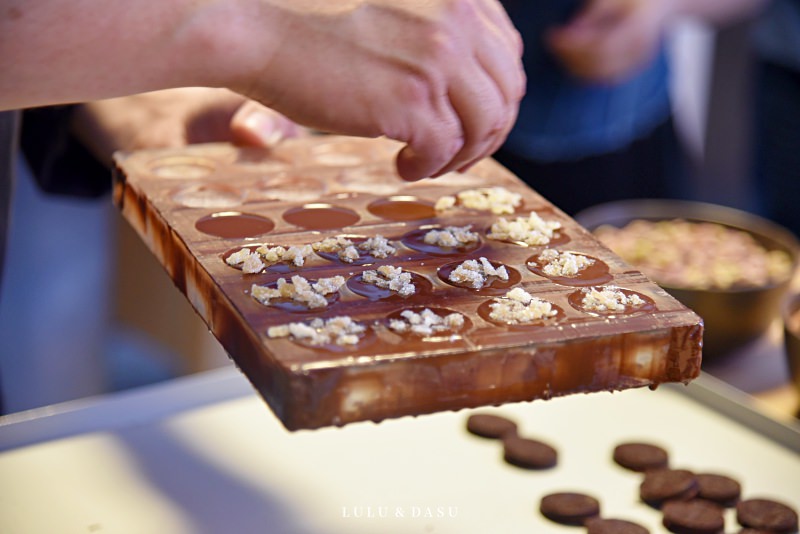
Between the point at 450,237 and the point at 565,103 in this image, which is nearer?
the point at 450,237

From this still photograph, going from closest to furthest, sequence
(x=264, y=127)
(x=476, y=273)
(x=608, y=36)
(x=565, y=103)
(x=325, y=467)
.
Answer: (x=476, y=273) < (x=325, y=467) < (x=264, y=127) < (x=608, y=36) < (x=565, y=103)

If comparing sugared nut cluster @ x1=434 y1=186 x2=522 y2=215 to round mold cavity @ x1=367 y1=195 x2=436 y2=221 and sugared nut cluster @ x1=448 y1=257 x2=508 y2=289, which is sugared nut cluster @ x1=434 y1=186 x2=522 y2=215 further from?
sugared nut cluster @ x1=448 y1=257 x2=508 y2=289

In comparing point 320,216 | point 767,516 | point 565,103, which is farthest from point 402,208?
point 565,103

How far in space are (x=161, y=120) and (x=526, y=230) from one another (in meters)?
0.63

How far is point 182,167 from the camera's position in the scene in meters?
1.13

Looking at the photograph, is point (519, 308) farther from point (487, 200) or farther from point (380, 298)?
point (487, 200)

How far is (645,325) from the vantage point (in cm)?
81

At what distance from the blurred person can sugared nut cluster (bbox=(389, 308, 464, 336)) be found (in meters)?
1.41

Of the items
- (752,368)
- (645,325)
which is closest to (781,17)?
(752,368)

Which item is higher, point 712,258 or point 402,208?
point 402,208

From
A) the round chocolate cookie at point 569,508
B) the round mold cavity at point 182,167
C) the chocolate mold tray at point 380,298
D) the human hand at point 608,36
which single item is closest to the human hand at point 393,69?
Answer: the chocolate mold tray at point 380,298

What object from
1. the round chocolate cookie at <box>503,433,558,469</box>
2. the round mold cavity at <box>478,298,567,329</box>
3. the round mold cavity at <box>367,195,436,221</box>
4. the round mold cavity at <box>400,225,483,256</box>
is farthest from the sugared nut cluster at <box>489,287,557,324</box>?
the round chocolate cookie at <box>503,433,558,469</box>

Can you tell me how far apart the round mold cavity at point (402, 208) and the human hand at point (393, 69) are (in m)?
0.14

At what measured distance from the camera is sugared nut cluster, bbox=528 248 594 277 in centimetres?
91
